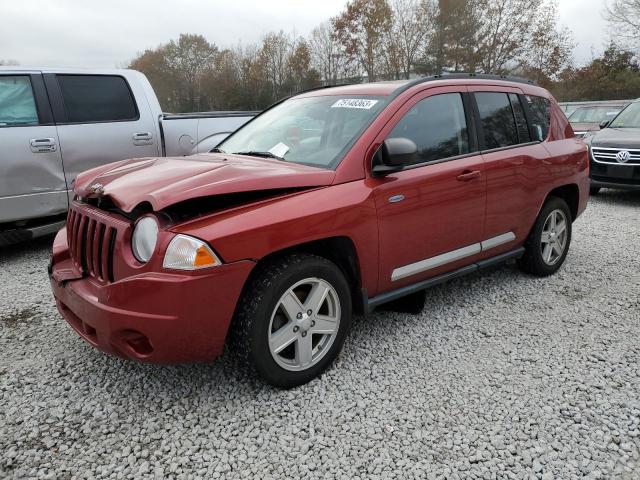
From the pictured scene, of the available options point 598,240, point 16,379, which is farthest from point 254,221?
point 598,240

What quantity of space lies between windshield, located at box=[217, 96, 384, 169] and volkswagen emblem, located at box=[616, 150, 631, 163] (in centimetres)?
658

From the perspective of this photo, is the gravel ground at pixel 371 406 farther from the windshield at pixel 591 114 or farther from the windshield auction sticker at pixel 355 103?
the windshield at pixel 591 114

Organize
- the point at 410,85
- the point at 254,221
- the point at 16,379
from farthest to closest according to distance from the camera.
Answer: the point at 410,85 < the point at 16,379 < the point at 254,221

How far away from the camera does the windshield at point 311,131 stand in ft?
10.2

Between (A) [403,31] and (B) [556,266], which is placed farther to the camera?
(A) [403,31]

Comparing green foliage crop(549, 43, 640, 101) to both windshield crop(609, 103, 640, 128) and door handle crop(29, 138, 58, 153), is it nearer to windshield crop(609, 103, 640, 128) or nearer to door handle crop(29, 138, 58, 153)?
windshield crop(609, 103, 640, 128)

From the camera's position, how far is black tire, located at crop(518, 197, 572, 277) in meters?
4.32

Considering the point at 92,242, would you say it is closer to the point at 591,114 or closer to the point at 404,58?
the point at 591,114

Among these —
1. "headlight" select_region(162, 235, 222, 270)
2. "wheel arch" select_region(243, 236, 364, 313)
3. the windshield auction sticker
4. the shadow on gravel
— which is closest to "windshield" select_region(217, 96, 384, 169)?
the windshield auction sticker

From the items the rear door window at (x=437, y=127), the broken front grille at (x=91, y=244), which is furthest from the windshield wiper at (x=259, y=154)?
the broken front grille at (x=91, y=244)

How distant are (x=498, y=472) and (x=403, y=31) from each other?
3932cm

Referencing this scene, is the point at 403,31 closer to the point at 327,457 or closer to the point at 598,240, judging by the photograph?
the point at 598,240

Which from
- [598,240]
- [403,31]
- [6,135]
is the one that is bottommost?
[598,240]

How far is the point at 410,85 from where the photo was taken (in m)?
3.35
